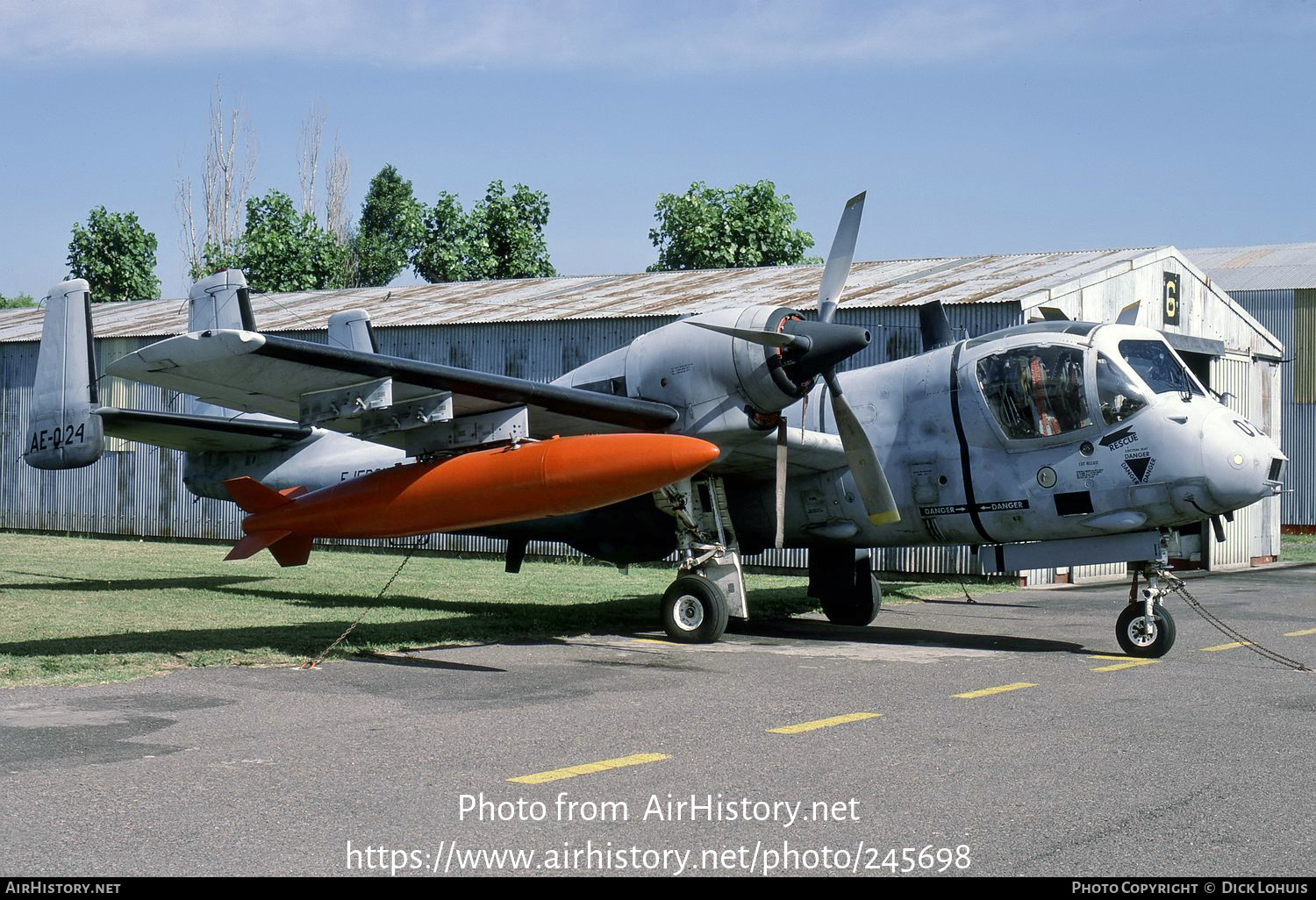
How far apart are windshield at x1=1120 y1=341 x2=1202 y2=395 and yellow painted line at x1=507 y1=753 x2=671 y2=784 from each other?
737 cm

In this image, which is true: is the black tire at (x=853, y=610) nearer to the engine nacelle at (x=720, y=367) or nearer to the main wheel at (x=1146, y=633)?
the main wheel at (x=1146, y=633)

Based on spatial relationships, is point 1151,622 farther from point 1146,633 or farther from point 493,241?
point 493,241

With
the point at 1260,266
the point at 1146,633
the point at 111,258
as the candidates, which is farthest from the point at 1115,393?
the point at 111,258

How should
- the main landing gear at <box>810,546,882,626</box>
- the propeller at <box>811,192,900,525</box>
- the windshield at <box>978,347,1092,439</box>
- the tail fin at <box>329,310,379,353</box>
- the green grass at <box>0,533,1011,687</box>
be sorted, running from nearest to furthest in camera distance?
the green grass at <box>0,533,1011,687</box> → the windshield at <box>978,347,1092,439</box> → the propeller at <box>811,192,900,525</box> → the main landing gear at <box>810,546,882,626</box> → the tail fin at <box>329,310,379,353</box>

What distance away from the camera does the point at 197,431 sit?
16.5 m

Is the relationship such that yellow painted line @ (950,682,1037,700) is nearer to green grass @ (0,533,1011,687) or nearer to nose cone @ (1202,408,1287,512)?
nose cone @ (1202,408,1287,512)

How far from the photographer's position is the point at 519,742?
27.0 ft

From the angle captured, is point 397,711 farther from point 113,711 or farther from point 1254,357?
point 1254,357

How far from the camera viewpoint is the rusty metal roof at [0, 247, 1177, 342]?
2420 centimetres

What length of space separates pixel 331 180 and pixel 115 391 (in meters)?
48.0

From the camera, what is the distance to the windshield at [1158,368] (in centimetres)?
1264

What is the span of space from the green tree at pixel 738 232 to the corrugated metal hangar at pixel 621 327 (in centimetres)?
2162

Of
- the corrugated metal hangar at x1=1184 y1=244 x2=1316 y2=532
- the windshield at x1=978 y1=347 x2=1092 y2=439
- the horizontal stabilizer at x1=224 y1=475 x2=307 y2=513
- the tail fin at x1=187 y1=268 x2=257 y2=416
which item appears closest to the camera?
the windshield at x1=978 y1=347 x2=1092 y2=439

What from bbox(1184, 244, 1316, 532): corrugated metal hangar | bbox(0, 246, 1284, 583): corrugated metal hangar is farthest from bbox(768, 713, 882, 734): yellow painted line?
bbox(1184, 244, 1316, 532): corrugated metal hangar
